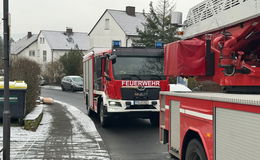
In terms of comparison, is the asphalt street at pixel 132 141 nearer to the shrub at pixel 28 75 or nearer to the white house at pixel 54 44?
the shrub at pixel 28 75

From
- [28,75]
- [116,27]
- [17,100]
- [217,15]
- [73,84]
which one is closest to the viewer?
[217,15]

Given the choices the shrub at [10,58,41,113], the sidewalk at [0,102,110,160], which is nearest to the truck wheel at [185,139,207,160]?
the sidewalk at [0,102,110,160]

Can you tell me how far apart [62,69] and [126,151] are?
37.7 m

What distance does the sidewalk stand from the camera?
7828 mm

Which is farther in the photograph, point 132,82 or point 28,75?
point 28,75

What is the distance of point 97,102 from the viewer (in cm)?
1318

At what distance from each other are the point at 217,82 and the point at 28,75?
1003 centimetres

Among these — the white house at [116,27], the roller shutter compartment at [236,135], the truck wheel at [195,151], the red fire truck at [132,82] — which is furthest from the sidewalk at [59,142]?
the white house at [116,27]

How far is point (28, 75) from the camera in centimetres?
1412

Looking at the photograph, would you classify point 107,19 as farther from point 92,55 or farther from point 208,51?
point 208,51

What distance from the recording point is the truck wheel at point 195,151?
15.5 feet

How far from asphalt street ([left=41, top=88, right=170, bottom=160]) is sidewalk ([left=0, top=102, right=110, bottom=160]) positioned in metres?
0.27

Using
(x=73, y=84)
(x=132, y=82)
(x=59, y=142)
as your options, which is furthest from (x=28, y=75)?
(x=73, y=84)

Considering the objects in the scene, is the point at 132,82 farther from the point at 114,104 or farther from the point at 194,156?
the point at 194,156
